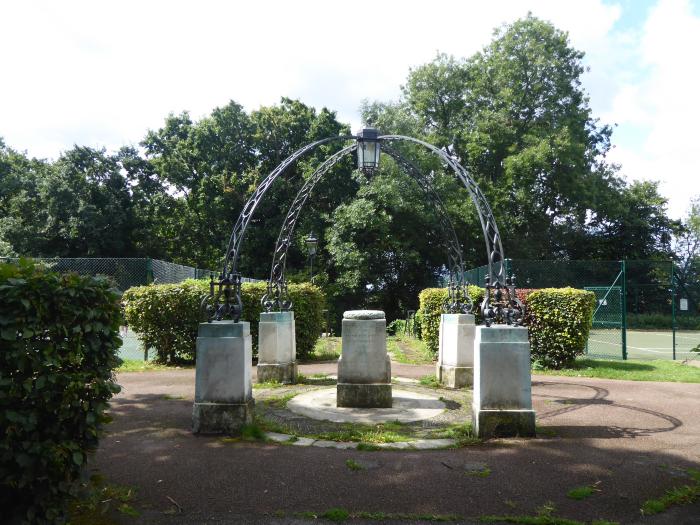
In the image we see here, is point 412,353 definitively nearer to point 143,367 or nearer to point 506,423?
point 143,367

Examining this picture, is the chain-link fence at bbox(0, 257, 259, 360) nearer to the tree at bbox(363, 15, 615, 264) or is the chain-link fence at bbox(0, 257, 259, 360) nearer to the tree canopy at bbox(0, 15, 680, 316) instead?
the tree canopy at bbox(0, 15, 680, 316)

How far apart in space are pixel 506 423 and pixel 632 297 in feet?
78.0

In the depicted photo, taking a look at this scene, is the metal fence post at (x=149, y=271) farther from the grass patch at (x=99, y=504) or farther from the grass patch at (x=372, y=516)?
the grass patch at (x=372, y=516)

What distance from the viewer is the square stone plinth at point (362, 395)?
7.38m

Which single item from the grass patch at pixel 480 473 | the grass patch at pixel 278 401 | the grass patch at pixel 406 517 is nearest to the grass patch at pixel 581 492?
the grass patch at pixel 480 473

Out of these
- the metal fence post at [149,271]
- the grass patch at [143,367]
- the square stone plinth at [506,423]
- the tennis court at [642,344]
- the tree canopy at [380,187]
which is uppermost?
the tree canopy at [380,187]

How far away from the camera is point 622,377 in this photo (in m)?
10.4

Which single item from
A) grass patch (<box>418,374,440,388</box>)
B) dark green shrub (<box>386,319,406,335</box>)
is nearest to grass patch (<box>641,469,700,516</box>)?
grass patch (<box>418,374,440,388</box>)

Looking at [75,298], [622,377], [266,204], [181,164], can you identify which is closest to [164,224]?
[181,164]

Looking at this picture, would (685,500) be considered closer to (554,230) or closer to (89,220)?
(554,230)

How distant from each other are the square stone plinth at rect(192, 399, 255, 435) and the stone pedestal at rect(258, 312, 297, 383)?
3.33 metres

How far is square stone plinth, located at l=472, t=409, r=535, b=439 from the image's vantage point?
222 inches

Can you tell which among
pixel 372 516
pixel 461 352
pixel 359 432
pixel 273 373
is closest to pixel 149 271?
pixel 273 373

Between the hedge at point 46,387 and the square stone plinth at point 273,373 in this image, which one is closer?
the hedge at point 46,387
